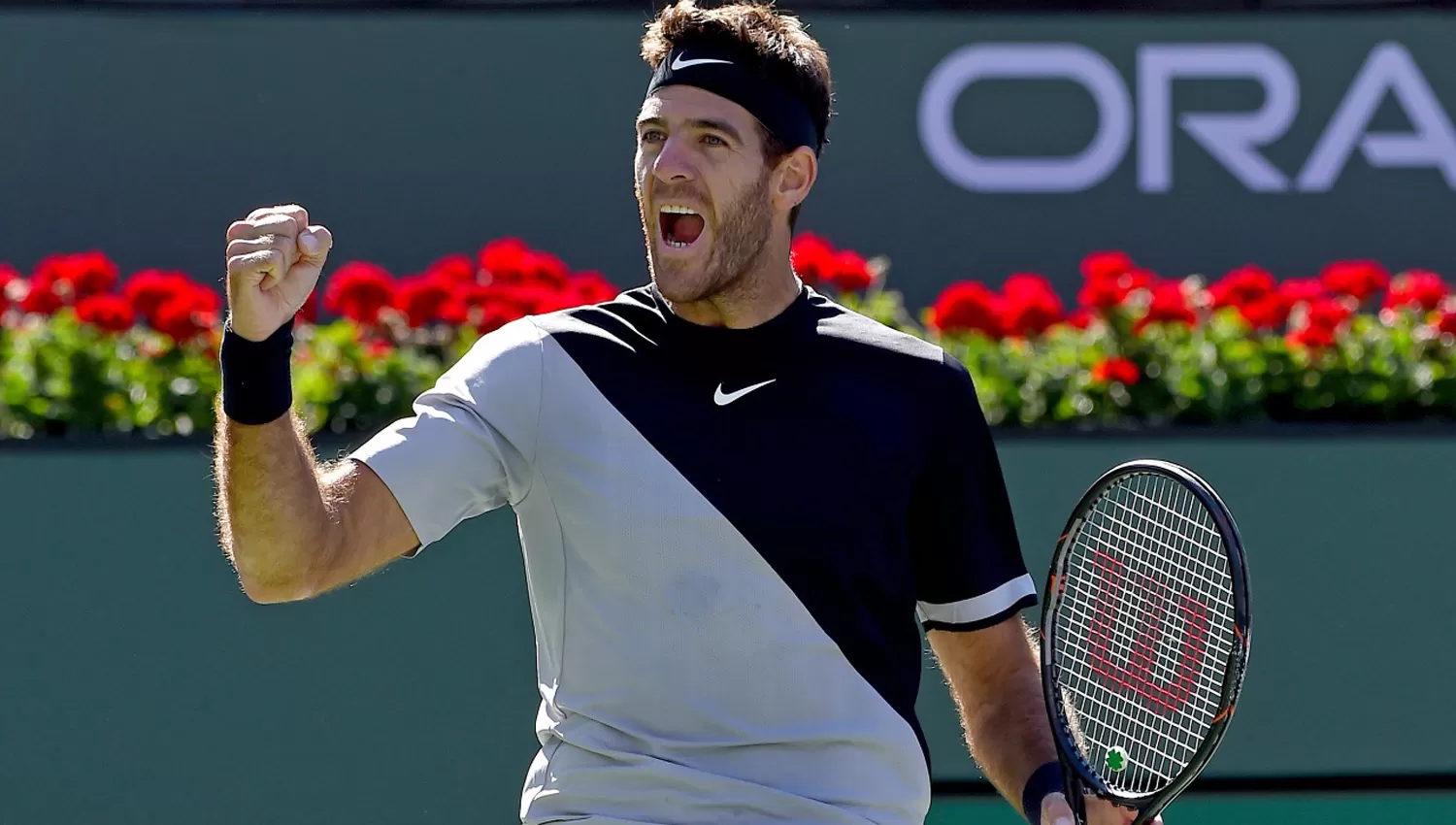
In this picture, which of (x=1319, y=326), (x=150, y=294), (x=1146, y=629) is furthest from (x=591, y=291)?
(x=1146, y=629)

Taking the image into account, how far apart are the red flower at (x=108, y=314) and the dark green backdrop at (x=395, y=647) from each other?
50 centimetres

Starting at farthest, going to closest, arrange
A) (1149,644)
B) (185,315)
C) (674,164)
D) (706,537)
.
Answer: (185,315) → (1149,644) → (674,164) → (706,537)

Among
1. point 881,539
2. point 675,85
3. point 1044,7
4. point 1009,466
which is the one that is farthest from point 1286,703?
point 1044,7

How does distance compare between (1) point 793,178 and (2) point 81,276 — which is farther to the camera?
(2) point 81,276

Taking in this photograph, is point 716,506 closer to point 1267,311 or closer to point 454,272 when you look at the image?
point 454,272

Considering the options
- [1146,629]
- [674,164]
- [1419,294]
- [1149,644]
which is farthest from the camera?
[1419,294]

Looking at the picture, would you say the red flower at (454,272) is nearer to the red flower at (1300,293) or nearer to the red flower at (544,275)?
the red flower at (544,275)

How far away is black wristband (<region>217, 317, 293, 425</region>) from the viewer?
2344 mm

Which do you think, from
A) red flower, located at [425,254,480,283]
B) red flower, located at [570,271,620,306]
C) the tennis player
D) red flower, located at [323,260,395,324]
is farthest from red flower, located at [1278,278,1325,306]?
the tennis player

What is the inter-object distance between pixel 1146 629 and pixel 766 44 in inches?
49.1

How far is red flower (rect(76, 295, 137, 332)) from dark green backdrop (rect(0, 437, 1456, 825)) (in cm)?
50

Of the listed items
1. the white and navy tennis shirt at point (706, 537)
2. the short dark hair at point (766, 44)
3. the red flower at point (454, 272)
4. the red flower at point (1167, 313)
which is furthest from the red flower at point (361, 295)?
the white and navy tennis shirt at point (706, 537)

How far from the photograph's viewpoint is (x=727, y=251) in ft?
9.16

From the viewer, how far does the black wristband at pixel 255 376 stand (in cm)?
234
